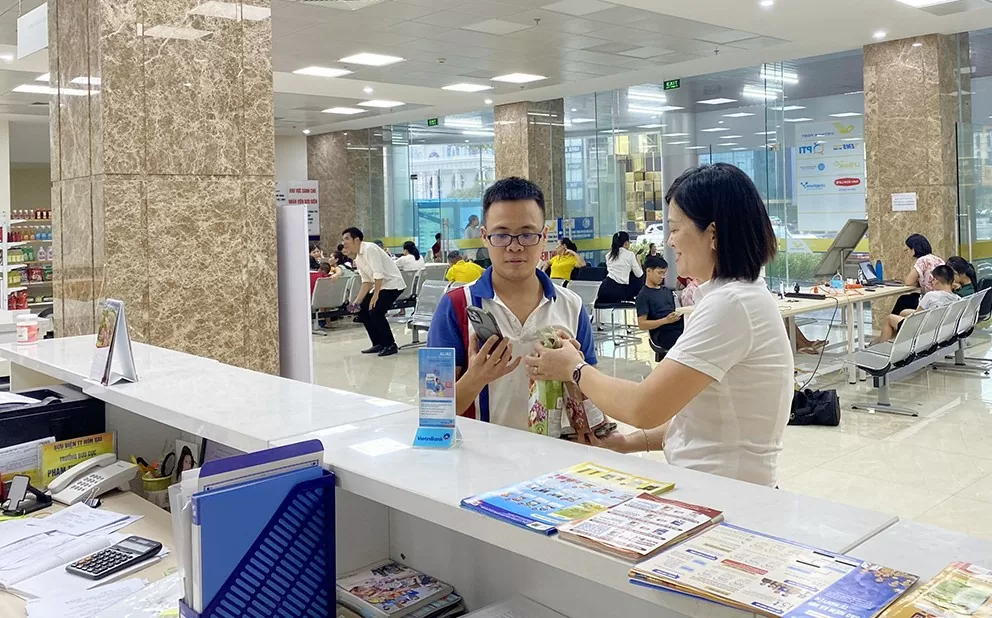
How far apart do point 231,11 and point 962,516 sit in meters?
4.65

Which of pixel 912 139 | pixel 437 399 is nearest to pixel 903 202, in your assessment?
pixel 912 139

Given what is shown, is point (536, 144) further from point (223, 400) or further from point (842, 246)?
point (223, 400)

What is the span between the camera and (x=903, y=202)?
431 inches

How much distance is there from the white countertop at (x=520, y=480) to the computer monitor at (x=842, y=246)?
1060 centimetres

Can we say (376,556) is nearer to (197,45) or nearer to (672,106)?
(197,45)

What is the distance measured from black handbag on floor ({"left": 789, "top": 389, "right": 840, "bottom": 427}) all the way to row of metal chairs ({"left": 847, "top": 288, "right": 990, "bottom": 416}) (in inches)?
22.3

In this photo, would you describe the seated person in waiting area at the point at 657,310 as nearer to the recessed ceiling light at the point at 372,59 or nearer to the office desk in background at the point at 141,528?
the recessed ceiling light at the point at 372,59

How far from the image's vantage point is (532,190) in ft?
8.27

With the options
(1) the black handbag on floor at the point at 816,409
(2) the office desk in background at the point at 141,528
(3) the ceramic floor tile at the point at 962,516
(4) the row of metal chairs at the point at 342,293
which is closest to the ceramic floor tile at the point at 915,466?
(3) the ceramic floor tile at the point at 962,516

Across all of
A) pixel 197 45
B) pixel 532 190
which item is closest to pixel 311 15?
pixel 197 45

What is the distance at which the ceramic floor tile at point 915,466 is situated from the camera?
5094mm

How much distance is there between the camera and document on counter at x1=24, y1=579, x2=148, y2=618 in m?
1.81

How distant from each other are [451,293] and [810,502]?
1.25 meters

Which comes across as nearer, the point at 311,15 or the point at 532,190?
the point at 532,190
